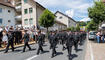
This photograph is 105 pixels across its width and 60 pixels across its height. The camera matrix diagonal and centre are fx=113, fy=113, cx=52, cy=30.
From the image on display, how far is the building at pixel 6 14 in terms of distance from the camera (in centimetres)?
2982

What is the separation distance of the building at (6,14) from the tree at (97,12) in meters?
22.7

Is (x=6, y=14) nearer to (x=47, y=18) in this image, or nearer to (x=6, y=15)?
(x=6, y=15)

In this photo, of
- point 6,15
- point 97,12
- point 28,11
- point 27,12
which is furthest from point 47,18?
point 6,15

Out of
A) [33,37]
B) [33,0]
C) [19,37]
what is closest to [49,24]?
[33,37]

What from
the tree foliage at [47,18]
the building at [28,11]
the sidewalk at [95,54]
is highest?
the building at [28,11]

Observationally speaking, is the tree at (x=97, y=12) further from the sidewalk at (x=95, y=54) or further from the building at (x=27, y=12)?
the building at (x=27, y=12)

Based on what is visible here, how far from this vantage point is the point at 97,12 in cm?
1686

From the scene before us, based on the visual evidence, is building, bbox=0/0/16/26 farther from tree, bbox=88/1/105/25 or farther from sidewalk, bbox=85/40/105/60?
sidewalk, bbox=85/40/105/60

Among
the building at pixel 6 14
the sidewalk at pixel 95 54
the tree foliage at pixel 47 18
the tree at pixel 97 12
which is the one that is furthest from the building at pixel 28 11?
the sidewalk at pixel 95 54

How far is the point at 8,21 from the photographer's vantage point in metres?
32.2

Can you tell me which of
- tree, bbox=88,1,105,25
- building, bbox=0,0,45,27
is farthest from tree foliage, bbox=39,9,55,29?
tree, bbox=88,1,105,25

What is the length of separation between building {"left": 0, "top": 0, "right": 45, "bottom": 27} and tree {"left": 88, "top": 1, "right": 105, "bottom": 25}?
15675 millimetres

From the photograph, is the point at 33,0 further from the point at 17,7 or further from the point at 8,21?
the point at 8,21

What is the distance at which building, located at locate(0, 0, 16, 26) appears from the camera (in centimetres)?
2982
